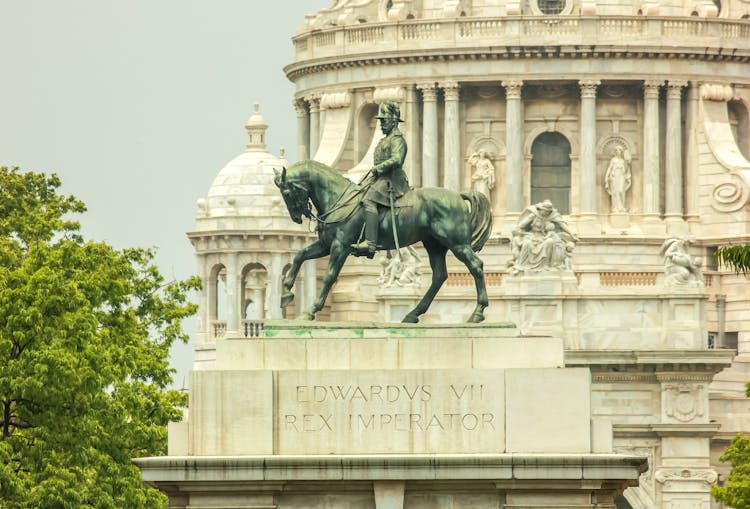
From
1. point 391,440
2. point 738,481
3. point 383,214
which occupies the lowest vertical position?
point 391,440

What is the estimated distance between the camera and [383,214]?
194 feet

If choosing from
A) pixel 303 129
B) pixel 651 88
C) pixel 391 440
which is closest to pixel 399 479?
pixel 391 440

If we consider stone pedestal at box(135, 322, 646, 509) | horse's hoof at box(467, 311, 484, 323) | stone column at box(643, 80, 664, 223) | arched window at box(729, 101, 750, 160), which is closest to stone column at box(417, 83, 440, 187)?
stone column at box(643, 80, 664, 223)

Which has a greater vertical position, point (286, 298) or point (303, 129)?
point (303, 129)

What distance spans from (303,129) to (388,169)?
92.7 meters

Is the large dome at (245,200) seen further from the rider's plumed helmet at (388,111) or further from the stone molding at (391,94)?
the rider's plumed helmet at (388,111)

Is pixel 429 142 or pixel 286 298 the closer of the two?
pixel 286 298

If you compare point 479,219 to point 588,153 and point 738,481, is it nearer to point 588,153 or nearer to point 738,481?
point 738,481

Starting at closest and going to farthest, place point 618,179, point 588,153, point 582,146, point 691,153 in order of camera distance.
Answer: point 588,153, point 582,146, point 618,179, point 691,153

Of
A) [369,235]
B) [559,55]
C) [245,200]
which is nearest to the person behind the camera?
[369,235]

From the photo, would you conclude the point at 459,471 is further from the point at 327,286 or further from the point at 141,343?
the point at 141,343

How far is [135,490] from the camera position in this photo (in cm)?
7512

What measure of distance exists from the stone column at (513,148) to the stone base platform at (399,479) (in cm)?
8677

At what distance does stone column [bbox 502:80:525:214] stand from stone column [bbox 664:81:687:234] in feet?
18.5
